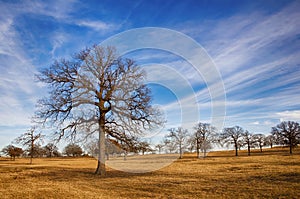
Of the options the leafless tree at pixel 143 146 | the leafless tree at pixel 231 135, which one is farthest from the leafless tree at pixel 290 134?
the leafless tree at pixel 143 146

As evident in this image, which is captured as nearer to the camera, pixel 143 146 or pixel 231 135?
pixel 143 146

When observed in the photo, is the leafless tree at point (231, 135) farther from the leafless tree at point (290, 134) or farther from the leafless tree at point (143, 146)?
the leafless tree at point (143, 146)

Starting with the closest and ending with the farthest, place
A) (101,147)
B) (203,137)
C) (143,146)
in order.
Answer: (101,147), (143,146), (203,137)

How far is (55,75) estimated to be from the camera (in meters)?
19.9

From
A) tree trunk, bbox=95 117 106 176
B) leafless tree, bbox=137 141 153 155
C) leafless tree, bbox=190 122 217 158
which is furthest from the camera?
leafless tree, bbox=190 122 217 158

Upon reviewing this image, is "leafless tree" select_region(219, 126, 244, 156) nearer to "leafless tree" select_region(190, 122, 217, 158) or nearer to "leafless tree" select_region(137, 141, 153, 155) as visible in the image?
"leafless tree" select_region(190, 122, 217, 158)

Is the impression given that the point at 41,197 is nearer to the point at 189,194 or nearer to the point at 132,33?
the point at 189,194

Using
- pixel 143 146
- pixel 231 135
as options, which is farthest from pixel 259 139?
pixel 143 146

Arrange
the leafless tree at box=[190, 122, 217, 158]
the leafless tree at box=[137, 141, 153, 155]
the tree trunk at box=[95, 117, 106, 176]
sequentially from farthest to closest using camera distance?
the leafless tree at box=[190, 122, 217, 158], the leafless tree at box=[137, 141, 153, 155], the tree trunk at box=[95, 117, 106, 176]

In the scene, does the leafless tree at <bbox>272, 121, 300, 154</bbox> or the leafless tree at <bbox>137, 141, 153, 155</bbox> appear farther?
the leafless tree at <bbox>272, 121, 300, 154</bbox>

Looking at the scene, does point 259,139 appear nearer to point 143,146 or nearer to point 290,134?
point 290,134

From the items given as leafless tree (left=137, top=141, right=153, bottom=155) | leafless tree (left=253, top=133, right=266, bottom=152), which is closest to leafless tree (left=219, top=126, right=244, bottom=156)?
leafless tree (left=253, top=133, right=266, bottom=152)

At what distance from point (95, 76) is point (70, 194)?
37.8 ft

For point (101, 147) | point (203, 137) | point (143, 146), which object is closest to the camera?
point (101, 147)
